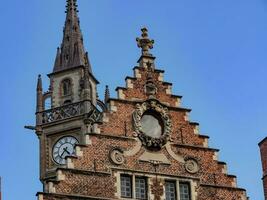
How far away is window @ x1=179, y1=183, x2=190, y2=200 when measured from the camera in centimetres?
2992

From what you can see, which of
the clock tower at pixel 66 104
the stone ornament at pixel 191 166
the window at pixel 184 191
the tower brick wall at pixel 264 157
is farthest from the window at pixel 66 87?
the window at pixel 184 191

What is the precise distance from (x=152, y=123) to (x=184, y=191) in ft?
8.54

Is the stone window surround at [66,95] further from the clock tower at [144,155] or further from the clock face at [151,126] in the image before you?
the clock face at [151,126]

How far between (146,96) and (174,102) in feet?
3.55

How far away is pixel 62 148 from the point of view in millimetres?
54000

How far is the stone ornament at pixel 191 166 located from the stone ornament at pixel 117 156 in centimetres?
239

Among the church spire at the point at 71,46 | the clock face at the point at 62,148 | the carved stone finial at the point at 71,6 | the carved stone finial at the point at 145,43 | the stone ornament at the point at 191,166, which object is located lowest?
the stone ornament at the point at 191,166

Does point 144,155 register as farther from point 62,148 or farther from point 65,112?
point 65,112

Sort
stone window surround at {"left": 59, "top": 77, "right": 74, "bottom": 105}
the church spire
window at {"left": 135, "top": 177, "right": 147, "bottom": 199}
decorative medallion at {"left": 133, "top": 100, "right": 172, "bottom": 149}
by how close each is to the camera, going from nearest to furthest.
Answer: window at {"left": 135, "top": 177, "right": 147, "bottom": 199}, decorative medallion at {"left": 133, "top": 100, "right": 172, "bottom": 149}, stone window surround at {"left": 59, "top": 77, "right": 74, "bottom": 105}, the church spire

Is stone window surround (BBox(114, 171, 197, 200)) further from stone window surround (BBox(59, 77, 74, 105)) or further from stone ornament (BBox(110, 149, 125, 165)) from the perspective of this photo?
stone window surround (BBox(59, 77, 74, 105))

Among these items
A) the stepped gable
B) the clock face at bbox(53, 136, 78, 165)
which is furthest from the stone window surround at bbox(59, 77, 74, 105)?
the stepped gable

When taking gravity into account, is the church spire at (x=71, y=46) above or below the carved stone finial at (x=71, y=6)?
below

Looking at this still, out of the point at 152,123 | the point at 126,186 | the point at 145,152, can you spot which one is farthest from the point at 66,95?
the point at 126,186

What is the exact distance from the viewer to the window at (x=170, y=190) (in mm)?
29672
